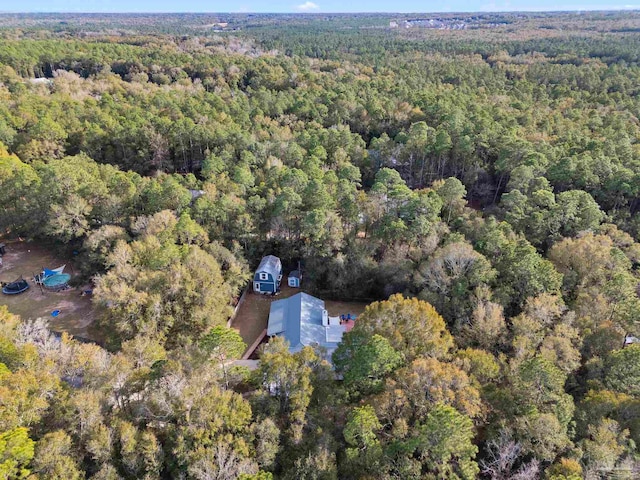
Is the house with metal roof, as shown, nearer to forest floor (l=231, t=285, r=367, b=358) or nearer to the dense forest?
forest floor (l=231, t=285, r=367, b=358)

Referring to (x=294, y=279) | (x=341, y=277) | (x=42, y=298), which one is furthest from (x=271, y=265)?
(x=42, y=298)

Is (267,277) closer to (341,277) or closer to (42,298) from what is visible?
(341,277)

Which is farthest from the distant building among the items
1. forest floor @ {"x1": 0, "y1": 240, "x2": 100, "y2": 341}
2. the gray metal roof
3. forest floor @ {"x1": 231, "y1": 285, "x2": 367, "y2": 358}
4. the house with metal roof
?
forest floor @ {"x1": 0, "y1": 240, "x2": 100, "y2": 341}

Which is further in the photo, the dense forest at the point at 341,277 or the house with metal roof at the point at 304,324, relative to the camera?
the house with metal roof at the point at 304,324

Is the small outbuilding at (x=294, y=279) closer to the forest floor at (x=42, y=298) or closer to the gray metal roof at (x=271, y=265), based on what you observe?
the gray metal roof at (x=271, y=265)

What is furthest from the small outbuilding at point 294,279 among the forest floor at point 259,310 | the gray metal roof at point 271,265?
the gray metal roof at point 271,265

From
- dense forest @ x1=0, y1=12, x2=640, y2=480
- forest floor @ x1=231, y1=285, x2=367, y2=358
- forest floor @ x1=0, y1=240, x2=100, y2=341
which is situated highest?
dense forest @ x1=0, y1=12, x2=640, y2=480
